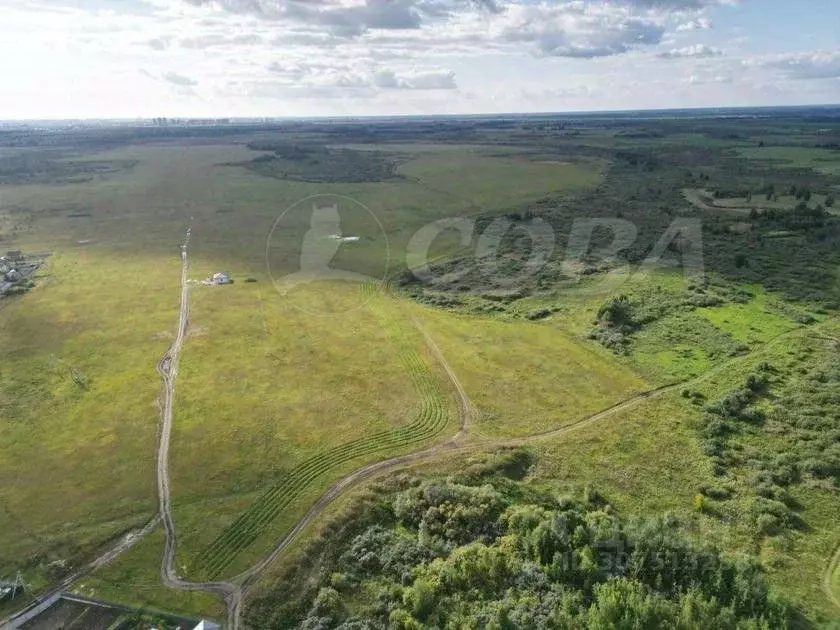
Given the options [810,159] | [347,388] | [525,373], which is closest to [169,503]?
[347,388]

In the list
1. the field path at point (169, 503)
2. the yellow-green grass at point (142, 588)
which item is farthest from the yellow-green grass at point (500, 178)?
the yellow-green grass at point (142, 588)

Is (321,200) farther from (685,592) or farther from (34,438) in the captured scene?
(685,592)

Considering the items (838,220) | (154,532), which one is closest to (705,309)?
(838,220)

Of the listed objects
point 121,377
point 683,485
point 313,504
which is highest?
point 121,377

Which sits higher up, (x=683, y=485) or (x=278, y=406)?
(x=278, y=406)

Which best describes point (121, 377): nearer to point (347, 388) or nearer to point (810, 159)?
point (347, 388)

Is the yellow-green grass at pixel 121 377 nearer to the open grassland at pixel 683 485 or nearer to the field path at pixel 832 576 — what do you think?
the open grassland at pixel 683 485
